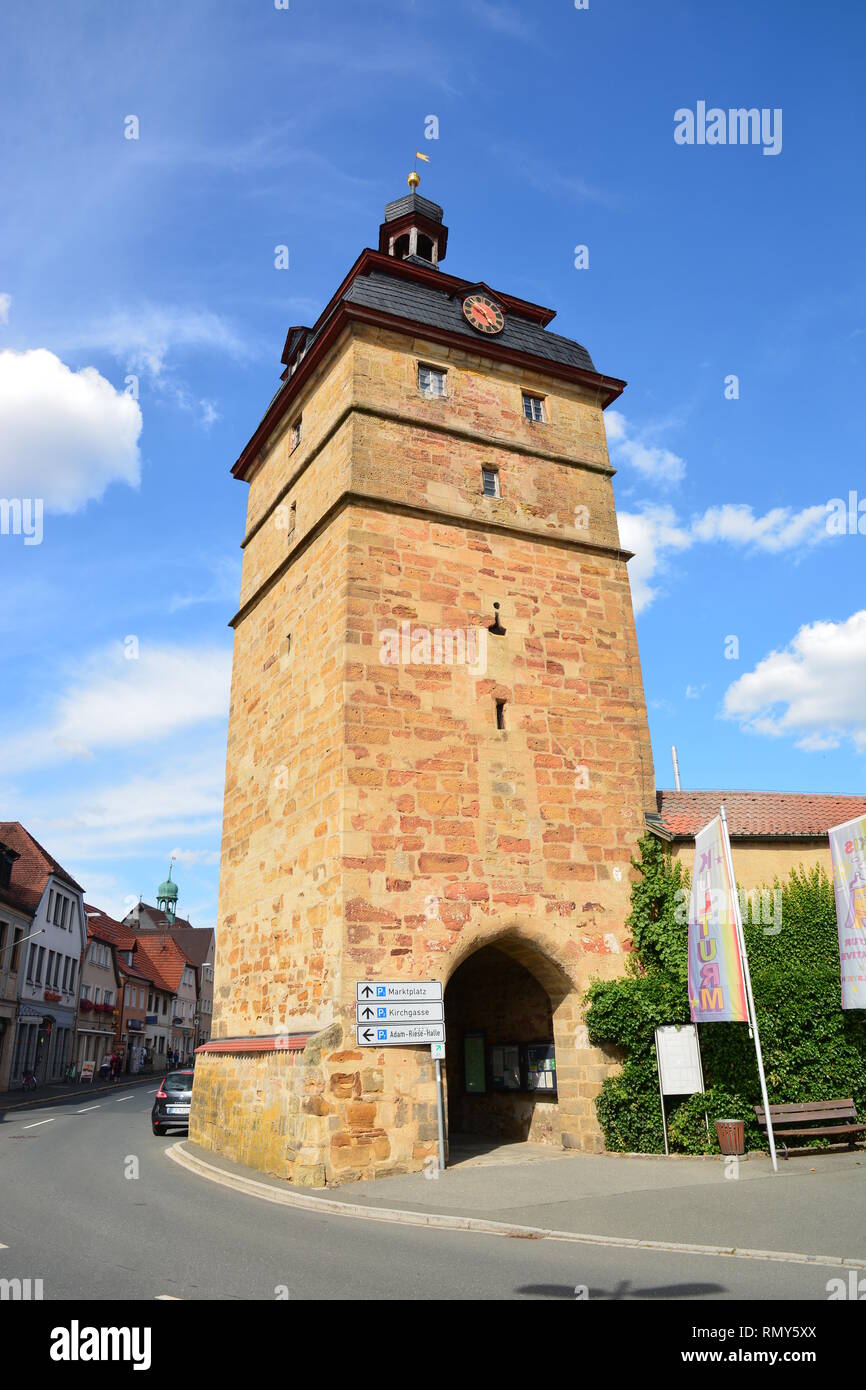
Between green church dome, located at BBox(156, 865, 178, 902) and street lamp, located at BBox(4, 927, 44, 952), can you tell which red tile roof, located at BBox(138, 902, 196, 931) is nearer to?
green church dome, located at BBox(156, 865, 178, 902)

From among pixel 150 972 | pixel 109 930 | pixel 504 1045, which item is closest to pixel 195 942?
pixel 150 972

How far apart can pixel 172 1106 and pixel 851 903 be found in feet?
44.1

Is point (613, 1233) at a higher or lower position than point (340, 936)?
lower

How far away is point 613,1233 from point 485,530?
1026 cm

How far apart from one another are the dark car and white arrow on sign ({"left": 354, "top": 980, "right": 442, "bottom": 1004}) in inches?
355

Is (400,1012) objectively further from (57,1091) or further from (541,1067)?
(57,1091)

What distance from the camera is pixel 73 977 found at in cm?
4125

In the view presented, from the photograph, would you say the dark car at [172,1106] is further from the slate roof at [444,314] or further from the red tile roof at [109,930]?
the red tile roof at [109,930]

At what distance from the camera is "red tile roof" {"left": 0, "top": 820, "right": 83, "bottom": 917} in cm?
3495

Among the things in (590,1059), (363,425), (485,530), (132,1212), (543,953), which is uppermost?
(363,425)

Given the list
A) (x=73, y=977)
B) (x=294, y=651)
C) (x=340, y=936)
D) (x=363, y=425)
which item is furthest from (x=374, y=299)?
(x=73, y=977)

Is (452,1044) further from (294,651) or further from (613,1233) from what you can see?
(613,1233)

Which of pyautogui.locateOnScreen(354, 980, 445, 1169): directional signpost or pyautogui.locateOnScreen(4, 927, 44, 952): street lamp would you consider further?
pyautogui.locateOnScreen(4, 927, 44, 952): street lamp

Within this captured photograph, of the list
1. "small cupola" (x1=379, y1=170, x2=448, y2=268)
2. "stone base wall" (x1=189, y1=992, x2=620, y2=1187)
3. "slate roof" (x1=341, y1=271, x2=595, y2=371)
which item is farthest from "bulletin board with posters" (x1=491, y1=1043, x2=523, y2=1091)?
"small cupola" (x1=379, y1=170, x2=448, y2=268)
